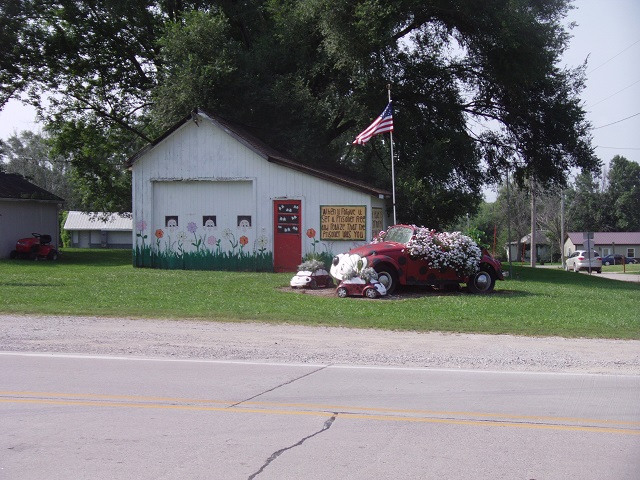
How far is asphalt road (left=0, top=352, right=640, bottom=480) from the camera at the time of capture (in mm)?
5848

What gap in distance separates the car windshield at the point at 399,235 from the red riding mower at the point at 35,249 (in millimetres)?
21182

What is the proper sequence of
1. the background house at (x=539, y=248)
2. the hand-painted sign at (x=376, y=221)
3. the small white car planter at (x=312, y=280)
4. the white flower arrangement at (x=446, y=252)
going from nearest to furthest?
the white flower arrangement at (x=446, y=252) < the small white car planter at (x=312, y=280) < the hand-painted sign at (x=376, y=221) < the background house at (x=539, y=248)

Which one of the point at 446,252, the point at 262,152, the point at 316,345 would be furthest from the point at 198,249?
the point at 316,345

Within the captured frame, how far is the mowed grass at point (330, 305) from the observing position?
46.7 feet

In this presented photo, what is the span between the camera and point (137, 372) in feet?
31.4

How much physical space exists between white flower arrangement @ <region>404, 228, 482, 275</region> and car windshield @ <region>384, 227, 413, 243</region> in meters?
0.29

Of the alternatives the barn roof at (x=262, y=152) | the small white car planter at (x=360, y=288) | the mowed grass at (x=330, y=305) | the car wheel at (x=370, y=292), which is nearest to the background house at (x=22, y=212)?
the barn roof at (x=262, y=152)

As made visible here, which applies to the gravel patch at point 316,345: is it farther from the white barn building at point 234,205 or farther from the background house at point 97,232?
the background house at point 97,232

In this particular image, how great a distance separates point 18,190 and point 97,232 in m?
40.0

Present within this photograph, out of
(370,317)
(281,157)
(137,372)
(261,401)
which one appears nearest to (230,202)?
(281,157)

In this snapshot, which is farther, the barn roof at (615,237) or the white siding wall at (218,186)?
the barn roof at (615,237)

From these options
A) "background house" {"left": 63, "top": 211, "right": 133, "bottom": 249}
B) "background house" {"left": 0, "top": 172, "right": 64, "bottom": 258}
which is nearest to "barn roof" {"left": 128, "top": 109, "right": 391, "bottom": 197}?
"background house" {"left": 0, "top": 172, "right": 64, "bottom": 258}

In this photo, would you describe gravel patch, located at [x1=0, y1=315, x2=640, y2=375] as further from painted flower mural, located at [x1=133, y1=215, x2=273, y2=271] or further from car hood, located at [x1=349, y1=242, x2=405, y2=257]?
painted flower mural, located at [x1=133, y1=215, x2=273, y2=271]

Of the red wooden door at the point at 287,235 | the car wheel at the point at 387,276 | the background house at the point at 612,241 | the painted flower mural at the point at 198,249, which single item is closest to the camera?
the car wheel at the point at 387,276
